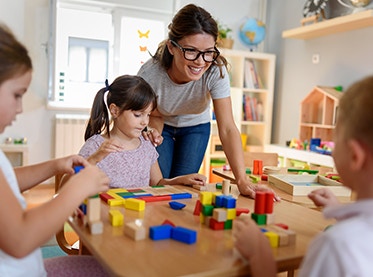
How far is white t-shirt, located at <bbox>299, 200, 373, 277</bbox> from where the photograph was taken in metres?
0.62

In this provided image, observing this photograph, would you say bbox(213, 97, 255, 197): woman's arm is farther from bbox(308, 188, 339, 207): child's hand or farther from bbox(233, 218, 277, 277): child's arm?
bbox(233, 218, 277, 277): child's arm

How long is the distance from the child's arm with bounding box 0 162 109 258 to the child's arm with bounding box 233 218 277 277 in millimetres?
354

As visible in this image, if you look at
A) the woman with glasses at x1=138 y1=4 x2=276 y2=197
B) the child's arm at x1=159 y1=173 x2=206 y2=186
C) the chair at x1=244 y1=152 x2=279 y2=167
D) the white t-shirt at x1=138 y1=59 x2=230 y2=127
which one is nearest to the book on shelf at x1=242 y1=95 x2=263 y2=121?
the chair at x1=244 y1=152 x2=279 y2=167

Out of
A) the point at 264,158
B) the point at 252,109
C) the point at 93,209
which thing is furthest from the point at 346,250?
the point at 252,109

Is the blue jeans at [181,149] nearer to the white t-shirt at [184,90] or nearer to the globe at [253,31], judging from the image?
Answer: the white t-shirt at [184,90]

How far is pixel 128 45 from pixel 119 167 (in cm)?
295

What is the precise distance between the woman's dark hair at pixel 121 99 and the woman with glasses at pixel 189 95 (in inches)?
7.4

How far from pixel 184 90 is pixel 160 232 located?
111 centimetres

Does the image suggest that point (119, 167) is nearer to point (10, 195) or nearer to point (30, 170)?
point (30, 170)

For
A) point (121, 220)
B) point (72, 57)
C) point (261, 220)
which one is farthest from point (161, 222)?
point (72, 57)

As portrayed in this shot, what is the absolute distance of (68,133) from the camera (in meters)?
4.12

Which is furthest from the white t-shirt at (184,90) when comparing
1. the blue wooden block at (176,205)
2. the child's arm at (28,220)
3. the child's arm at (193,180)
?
the child's arm at (28,220)

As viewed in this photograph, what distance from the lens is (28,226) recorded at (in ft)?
2.43

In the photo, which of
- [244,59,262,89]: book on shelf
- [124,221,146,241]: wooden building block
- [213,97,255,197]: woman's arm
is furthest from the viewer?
[244,59,262,89]: book on shelf
